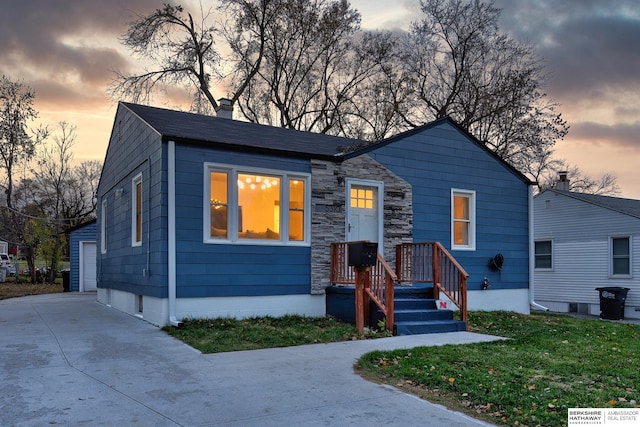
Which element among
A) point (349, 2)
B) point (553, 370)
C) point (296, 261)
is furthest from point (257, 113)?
point (553, 370)

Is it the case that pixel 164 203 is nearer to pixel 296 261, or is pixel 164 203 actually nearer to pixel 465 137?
pixel 296 261

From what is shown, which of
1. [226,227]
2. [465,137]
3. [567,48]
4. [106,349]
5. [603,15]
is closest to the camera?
[106,349]

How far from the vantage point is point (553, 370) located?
17.9ft

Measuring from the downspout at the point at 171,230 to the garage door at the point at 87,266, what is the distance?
1395cm

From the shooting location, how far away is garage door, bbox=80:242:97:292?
20.2 meters

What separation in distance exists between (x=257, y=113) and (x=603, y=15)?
15.7 metres

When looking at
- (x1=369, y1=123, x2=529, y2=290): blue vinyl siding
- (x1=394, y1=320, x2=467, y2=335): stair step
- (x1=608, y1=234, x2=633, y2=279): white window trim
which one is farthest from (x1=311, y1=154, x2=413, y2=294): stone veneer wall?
(x1=608, y1=234, x2=633, y2=279): white window trim

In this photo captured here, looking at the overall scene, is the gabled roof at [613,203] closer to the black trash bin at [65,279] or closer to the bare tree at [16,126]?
the black trash bin at [65,279]

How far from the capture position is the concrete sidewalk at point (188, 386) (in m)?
3.89

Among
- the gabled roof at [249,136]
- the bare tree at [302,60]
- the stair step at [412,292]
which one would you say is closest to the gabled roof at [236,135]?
the gabled roof at [249,136]

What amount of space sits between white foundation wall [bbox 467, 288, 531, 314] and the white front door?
282cm

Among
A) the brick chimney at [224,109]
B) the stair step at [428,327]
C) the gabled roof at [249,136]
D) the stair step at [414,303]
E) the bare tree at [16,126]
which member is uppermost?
the bare tree at [16,126]

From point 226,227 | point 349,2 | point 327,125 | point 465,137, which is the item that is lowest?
point 226,227

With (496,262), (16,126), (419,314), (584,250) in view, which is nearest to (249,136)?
(419,314)
